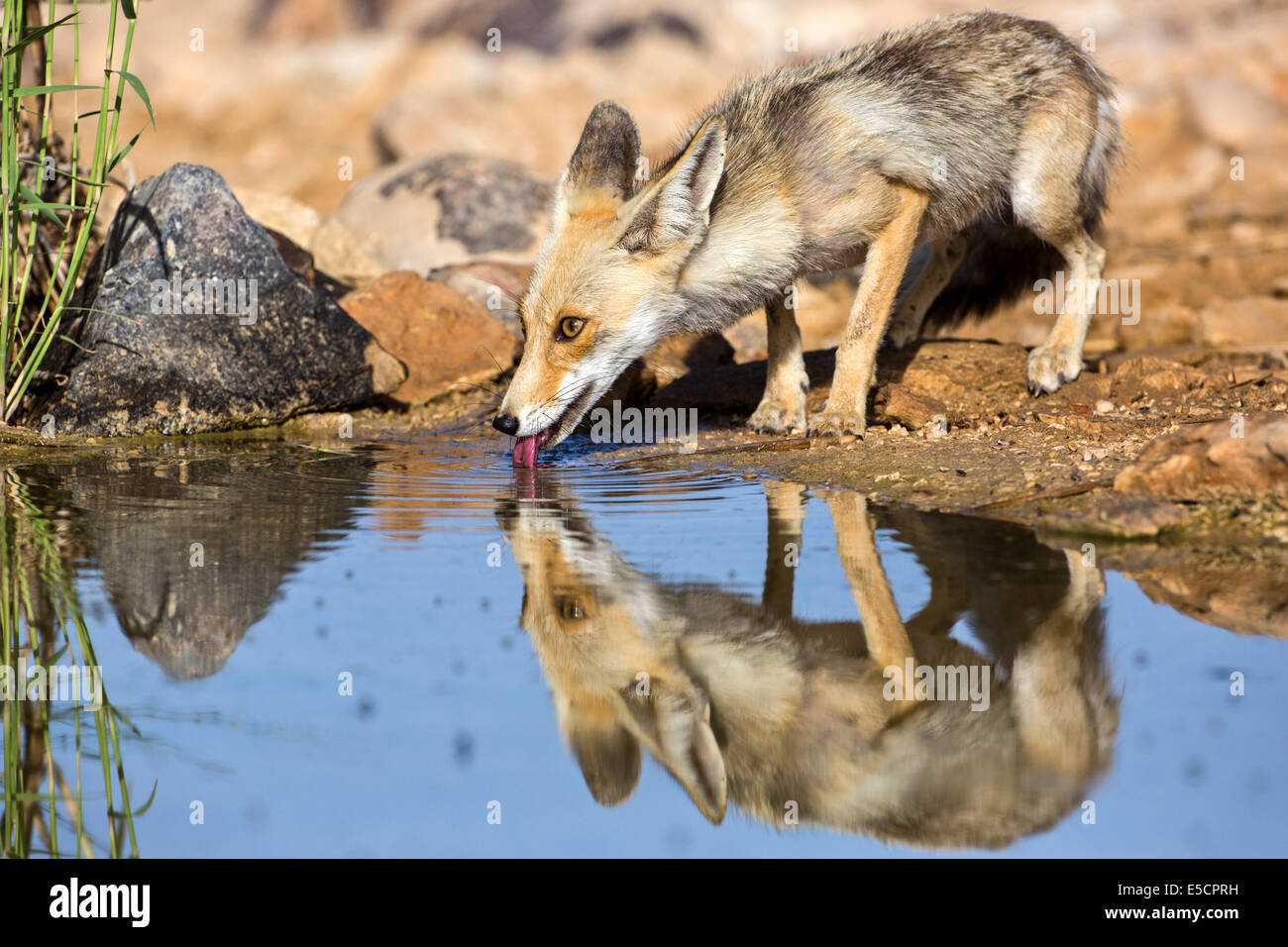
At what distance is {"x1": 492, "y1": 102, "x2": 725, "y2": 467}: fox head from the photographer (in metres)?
5.19

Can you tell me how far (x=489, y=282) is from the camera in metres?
8.69

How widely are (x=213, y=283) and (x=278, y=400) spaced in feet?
2.27

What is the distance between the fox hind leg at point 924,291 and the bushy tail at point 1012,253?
15cm

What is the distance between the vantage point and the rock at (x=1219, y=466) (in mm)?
3898

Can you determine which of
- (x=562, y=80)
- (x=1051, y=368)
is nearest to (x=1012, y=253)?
(x=1051, y=368)

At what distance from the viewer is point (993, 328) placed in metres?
10.0

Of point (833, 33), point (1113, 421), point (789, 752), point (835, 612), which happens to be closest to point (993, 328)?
point (1113, 421)

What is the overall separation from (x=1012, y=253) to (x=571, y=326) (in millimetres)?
3255

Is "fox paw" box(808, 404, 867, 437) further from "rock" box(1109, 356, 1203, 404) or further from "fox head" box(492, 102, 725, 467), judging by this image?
"rock" box(1109, 356, 1203, 404)

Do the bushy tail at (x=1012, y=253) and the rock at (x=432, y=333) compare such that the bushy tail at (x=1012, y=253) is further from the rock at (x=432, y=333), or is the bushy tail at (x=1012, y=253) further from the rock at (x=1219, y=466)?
the rock at (x=1219, y=466)

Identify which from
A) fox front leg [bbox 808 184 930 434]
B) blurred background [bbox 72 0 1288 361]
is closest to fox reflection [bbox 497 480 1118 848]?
fox front leg [bbox 808 184 930 434]

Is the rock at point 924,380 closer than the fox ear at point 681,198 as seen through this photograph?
No

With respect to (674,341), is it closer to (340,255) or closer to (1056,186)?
(1056,186)

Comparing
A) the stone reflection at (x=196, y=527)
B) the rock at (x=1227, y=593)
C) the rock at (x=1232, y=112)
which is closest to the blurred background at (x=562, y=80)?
the rock at (x=1232, y=112)
